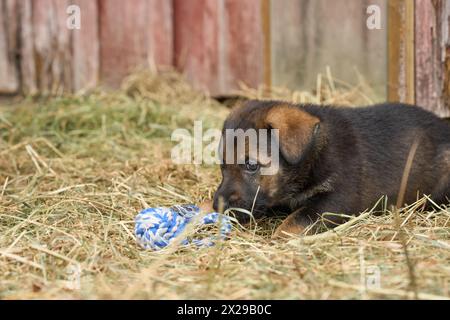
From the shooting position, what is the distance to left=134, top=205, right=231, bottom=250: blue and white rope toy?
427 centimetres

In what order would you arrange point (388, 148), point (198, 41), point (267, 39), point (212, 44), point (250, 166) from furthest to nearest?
point (198, 41), point (212, 44), point (267, 39), point (388, 148), point (250, 166)

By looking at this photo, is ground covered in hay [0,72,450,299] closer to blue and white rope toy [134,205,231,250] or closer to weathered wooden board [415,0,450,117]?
blue and white rope toy [134,205,231,250]

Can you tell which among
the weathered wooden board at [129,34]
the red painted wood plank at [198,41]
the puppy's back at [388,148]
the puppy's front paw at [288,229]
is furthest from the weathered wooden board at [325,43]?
the puppy's front paw at [288,229]

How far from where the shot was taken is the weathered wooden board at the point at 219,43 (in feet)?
28.0

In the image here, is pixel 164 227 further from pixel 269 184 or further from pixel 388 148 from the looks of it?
pixel 388 148

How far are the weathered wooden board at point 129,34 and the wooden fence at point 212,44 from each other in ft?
0.04

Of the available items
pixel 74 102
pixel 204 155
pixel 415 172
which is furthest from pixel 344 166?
pixel 74 102

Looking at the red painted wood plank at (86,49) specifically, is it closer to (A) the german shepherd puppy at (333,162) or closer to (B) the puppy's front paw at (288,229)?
(A) the german shepherd puppy at (333,162)

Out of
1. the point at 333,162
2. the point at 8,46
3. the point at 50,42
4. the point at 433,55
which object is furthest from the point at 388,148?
the point at 8,46

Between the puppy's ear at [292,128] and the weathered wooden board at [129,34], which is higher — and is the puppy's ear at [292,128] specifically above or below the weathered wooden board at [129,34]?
below

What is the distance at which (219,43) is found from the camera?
8.86 meters

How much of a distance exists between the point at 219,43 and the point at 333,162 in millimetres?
4273

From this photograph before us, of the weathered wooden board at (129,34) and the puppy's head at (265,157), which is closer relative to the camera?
the puppy's head at (265,157)

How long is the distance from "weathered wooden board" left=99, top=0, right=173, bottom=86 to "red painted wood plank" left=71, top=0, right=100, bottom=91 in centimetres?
12
